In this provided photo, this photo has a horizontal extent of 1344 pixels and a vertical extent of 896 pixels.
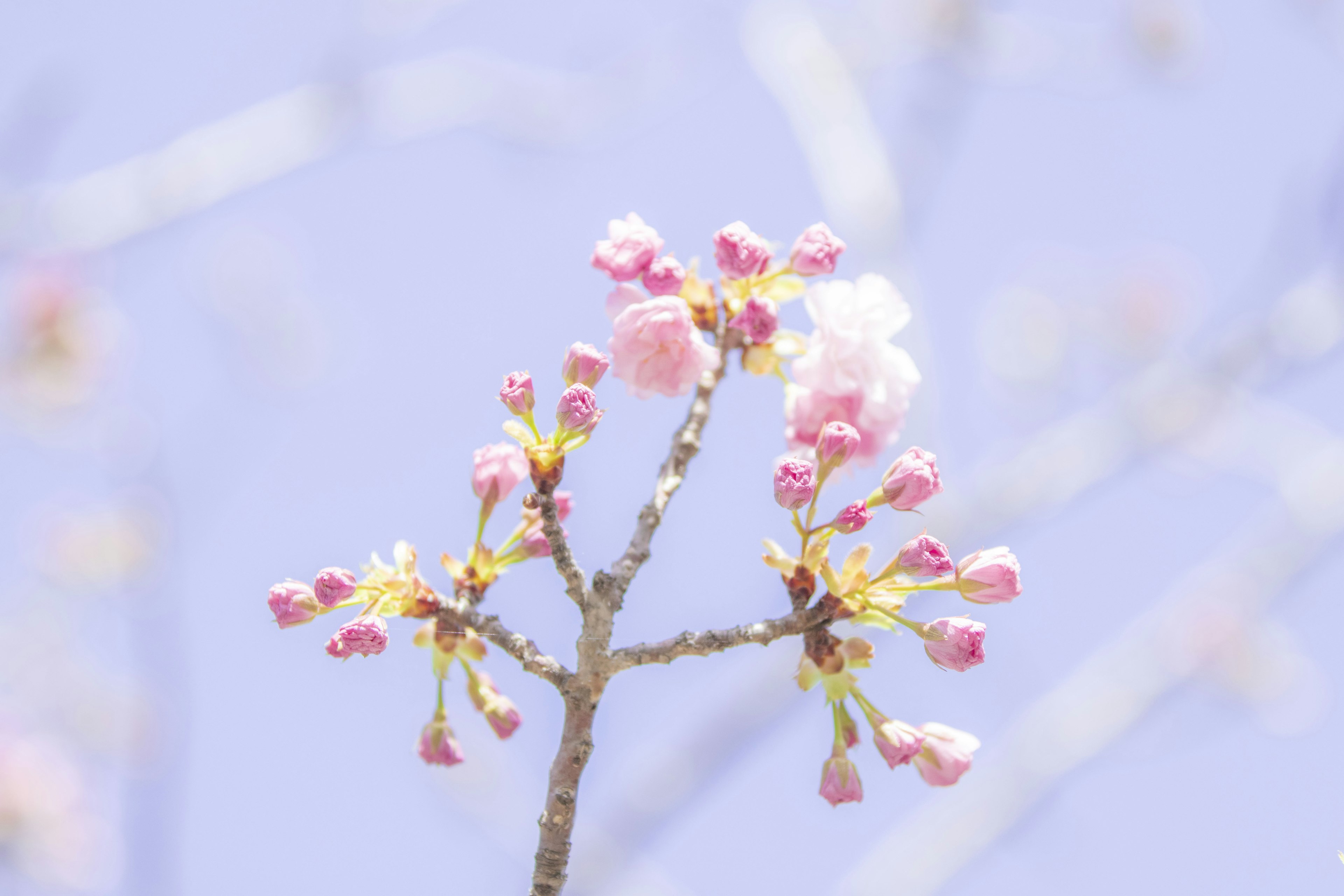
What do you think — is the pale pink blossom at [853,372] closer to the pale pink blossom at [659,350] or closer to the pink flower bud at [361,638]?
the pale pink blossom at [659,350]

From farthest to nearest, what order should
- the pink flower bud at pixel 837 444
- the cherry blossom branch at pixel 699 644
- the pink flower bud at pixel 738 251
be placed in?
the pink flower bud at pixel 738 251 < the pink flower bud at pixel 837 444 < the cherry blossom branch at pixel 699 644

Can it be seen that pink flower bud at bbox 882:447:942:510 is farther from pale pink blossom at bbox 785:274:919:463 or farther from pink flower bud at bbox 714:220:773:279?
pink flower bud at bbox 714:220:773:279

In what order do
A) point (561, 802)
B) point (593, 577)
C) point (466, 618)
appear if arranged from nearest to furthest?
point (561, 802) < point (593, 577) < point (466, 618)

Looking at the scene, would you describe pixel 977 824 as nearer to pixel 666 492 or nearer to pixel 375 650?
pixel 666 492

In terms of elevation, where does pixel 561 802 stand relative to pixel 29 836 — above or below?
below

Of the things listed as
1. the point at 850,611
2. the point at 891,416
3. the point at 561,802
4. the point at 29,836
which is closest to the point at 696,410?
the point at 891,416

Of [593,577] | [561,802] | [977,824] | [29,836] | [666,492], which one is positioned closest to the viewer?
[561,802]

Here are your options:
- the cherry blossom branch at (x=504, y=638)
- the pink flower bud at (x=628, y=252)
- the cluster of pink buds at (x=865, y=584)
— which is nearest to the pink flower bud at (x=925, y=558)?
the cluster of pink buds at (x=865, y=584)
